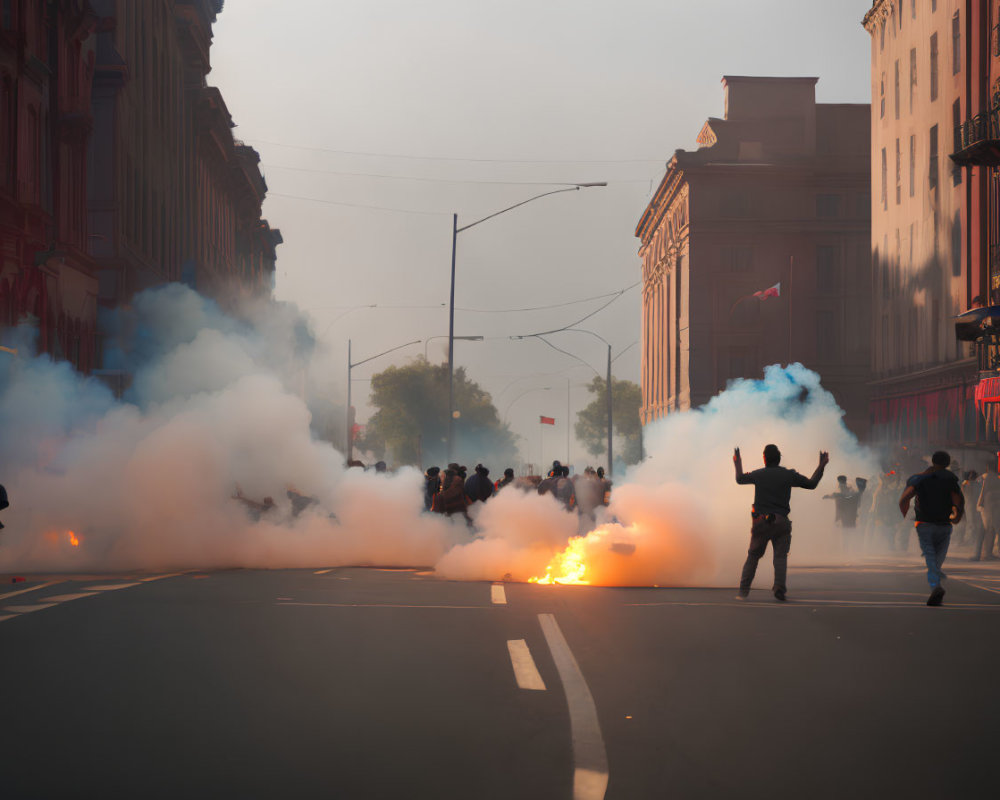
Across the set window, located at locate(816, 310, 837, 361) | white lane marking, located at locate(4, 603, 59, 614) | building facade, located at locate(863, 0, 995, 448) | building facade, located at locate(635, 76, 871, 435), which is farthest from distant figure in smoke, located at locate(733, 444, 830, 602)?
window, located at locate(816, 310, 837, 361)

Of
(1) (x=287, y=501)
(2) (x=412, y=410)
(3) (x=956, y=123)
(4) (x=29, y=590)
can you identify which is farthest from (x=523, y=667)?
(2) (x=412, y=410)

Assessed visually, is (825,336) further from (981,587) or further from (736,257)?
(981,587)

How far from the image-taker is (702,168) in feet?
226

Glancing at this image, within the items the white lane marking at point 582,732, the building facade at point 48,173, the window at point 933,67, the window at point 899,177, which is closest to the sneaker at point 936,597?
the white lane marking at point 582,732

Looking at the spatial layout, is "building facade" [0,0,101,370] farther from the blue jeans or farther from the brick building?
the blue jeans

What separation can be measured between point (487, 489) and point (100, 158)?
2001cm

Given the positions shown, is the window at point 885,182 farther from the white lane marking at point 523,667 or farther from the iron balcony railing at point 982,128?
the white lane marking at point 523,667

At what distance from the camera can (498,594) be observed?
13641 millimetres

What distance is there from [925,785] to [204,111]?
47383mm

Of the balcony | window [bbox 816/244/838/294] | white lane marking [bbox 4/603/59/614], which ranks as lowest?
white lane marking [bbox 4/603/59/614]

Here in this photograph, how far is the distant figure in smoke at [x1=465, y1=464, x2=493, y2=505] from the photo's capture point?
66.2ft

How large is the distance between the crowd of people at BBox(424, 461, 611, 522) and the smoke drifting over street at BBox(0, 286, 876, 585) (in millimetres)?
346

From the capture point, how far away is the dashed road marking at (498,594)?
41.8ft

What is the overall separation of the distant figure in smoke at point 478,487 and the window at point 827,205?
5387 centimetres
